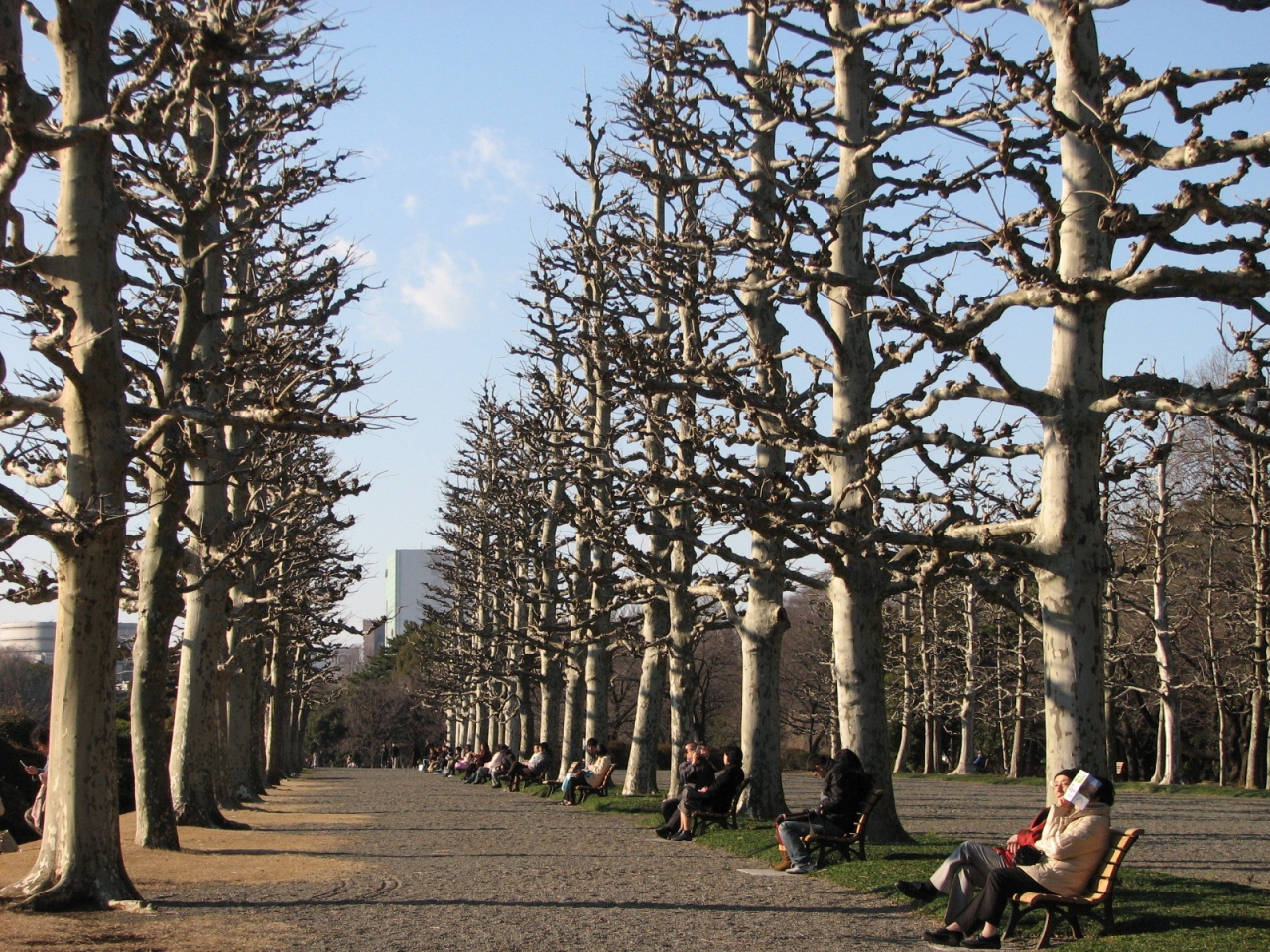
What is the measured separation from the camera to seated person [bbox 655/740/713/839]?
17484 mm

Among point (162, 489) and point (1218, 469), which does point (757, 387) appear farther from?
point (1218, 469)

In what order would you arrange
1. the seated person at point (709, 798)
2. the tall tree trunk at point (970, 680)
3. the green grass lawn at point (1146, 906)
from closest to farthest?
the green grass lawn at point (1146, 906) < the seated person at point (709, 798) < the tall tree trunk at point (970, 680)

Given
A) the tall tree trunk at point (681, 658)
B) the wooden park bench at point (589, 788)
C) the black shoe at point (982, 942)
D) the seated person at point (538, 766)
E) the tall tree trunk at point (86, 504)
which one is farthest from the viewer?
the seated person at point (538, 766)

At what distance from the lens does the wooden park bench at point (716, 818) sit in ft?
55.9

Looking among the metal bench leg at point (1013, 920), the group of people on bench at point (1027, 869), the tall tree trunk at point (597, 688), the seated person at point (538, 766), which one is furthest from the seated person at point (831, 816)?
the seated person at point (538, 766)

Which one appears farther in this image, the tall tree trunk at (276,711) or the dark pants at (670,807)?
the tall tree trunk at (276,711)

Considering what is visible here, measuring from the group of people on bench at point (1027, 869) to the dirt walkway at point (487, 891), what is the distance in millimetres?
402

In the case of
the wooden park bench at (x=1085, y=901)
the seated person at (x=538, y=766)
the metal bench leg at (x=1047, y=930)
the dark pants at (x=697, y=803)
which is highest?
the wooden park bench at (x=1085, y=901)

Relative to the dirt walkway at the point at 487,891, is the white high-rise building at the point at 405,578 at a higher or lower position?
higher

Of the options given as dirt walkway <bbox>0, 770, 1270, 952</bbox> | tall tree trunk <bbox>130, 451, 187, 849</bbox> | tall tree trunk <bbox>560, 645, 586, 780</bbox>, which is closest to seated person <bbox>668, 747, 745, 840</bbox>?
dirt walkway <bbox>0, 770, 1270, 952</bbox>

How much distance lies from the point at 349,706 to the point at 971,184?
318ft

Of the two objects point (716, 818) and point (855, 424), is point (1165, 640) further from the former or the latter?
point (855, 424)

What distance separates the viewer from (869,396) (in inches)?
604

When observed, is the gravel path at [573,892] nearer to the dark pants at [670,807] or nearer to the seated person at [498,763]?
the dark pants at [670,807]
